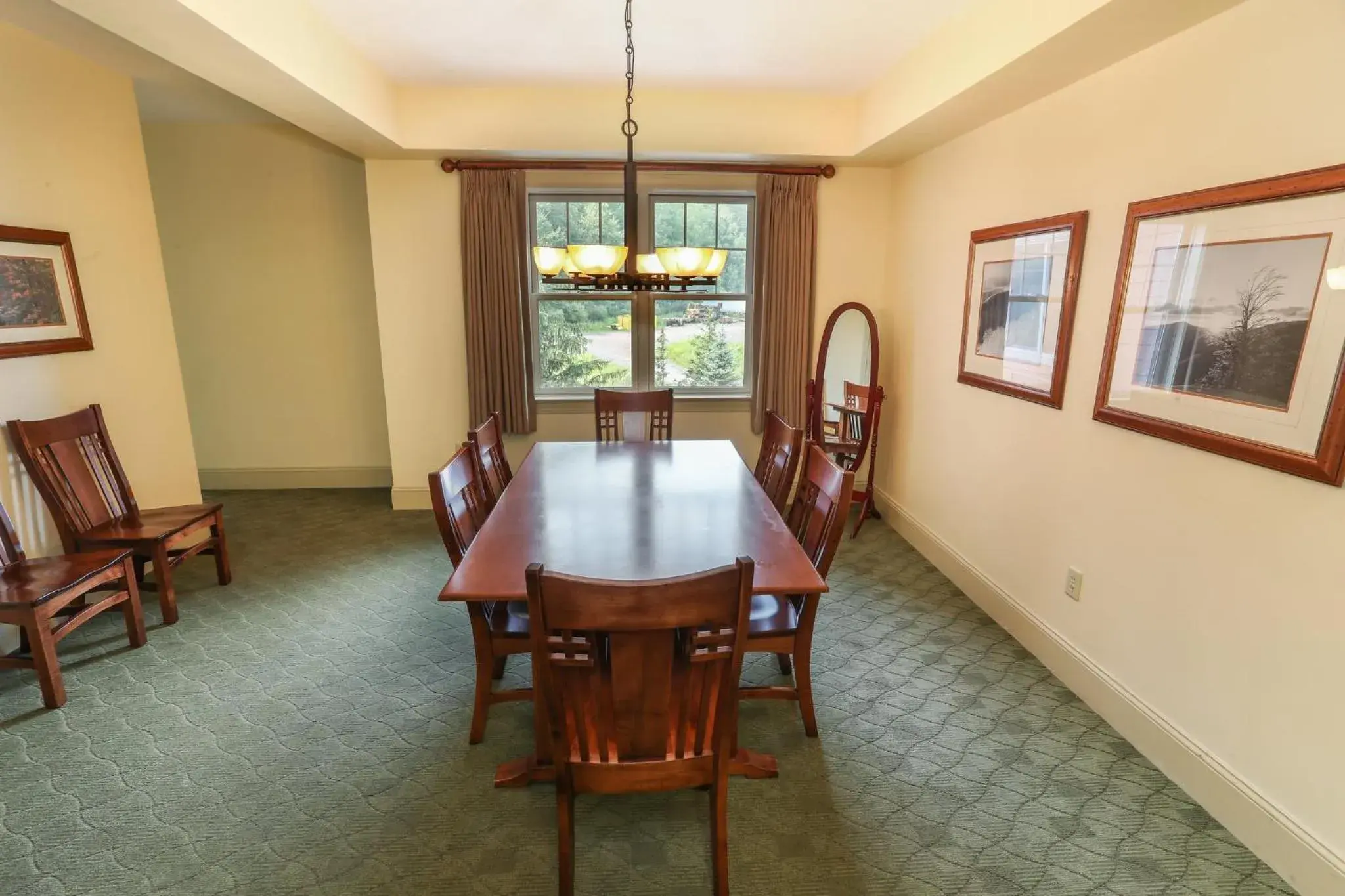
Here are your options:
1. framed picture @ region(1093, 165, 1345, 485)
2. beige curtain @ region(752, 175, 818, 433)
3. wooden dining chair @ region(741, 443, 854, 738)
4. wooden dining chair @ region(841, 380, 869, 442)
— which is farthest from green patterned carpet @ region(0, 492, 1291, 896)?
beige curtain @ region(752, 175, 818, 433)

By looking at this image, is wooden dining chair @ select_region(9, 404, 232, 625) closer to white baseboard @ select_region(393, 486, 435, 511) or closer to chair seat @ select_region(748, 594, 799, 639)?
white baseboard @ select_region(393, 486, 435, 511)

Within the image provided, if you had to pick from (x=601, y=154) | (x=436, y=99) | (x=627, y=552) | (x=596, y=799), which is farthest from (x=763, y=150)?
(x=596, y=799)

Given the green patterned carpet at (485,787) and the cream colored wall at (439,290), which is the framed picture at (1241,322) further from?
the cream colored wall at (439,290)

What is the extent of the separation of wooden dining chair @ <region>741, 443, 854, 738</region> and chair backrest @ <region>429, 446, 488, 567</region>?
99 centimetres

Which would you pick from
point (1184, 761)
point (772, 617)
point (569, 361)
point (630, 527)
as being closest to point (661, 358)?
point (569, 361)

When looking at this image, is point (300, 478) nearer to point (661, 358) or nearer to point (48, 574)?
point (48, 574)

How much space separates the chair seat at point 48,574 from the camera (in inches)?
89.7

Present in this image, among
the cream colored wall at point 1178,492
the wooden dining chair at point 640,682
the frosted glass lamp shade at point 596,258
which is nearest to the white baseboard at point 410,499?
the frosted glass lamp shade at point 596,258

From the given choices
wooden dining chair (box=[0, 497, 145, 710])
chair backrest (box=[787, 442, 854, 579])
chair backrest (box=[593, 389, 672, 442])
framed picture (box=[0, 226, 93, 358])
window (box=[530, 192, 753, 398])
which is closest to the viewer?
chair backrest (box=[787, 442, 854, 579])

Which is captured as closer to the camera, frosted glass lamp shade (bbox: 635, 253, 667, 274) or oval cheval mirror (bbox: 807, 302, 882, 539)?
frosted glass lamp shade (bbox: 635, 253, 667, 274)

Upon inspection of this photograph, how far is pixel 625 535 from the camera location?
2092 mm

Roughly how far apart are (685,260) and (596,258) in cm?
32

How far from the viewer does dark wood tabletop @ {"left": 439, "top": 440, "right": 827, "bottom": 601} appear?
1807 millimetres

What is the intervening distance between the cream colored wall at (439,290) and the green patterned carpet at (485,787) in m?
1.73
